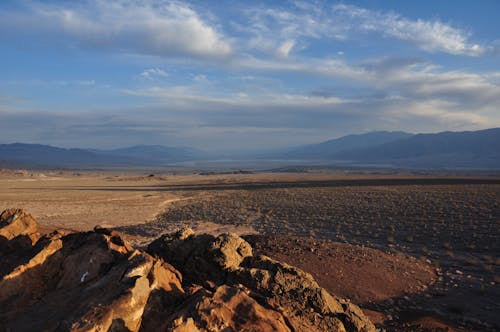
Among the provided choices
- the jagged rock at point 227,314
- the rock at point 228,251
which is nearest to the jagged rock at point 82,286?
the jagged rock at point 227,314

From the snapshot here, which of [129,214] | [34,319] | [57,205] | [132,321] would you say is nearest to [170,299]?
[132,321]

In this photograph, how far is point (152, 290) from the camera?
208 inches

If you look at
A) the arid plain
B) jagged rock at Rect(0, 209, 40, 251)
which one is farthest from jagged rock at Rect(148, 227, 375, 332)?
jagged rock at Rect(0, 209, 40, 251)

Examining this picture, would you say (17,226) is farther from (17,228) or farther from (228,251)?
(228,251)

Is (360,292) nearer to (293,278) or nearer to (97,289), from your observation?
(293,278)

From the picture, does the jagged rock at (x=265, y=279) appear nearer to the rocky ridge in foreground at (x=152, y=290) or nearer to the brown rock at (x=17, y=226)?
the rocky ridge in foreground at (x=152, y=290)

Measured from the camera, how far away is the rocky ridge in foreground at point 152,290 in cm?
484

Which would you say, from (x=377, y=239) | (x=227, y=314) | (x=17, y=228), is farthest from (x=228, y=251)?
(x=377, y=239)

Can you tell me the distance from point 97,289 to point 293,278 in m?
3.17

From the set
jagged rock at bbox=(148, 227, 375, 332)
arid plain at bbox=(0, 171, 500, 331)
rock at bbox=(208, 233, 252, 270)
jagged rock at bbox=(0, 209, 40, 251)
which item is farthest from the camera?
arid plain at bbox=(0, 171, 500, 331)

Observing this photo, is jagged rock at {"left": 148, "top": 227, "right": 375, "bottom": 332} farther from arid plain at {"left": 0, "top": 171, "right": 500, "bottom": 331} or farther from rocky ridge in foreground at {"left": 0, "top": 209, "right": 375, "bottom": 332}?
arid plain at {"left": 0, "top": 171, "right": 500, "bottom": 331}

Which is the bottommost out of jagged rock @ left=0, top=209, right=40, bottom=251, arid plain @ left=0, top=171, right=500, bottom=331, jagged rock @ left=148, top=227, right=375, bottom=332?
arid plain @ left=0, top=171, right=500, bottom=331

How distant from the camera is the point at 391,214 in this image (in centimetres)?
2509

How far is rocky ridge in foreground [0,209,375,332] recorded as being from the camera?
15.9 feet
